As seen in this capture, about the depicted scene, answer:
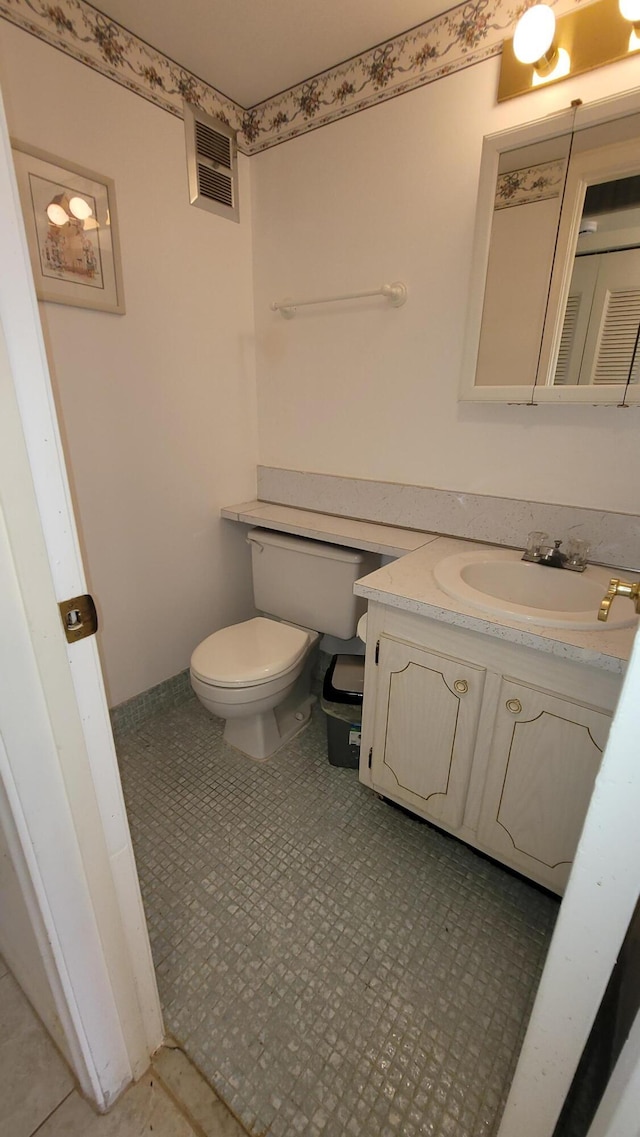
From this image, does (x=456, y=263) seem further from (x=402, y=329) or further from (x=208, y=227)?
(x=208, y=227)

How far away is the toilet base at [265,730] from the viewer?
174cm

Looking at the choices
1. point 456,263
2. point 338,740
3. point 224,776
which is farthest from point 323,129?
point 224,776

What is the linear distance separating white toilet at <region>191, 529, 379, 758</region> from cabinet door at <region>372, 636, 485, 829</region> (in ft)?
1.37

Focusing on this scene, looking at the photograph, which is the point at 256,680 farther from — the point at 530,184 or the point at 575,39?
the point at 575,39

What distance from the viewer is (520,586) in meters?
1.37

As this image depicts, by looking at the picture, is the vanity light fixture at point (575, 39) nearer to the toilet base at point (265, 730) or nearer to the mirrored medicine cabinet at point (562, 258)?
the mirrored medicine cabinet at point (562, 258)

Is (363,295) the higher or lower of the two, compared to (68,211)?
lower

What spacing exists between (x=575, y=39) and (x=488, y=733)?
68.0 inches

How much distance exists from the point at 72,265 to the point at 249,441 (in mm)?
876

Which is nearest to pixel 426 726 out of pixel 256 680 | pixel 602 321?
pixel 256 680

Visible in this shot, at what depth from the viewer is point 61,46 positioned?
4.16 feet

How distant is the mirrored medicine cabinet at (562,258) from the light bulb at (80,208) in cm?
114

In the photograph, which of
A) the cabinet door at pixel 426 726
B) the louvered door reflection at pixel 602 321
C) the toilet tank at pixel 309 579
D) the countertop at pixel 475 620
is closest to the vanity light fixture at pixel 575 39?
the louvered door reflection at pixel 602 321

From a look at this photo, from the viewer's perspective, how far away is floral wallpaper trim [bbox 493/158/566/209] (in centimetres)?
124
